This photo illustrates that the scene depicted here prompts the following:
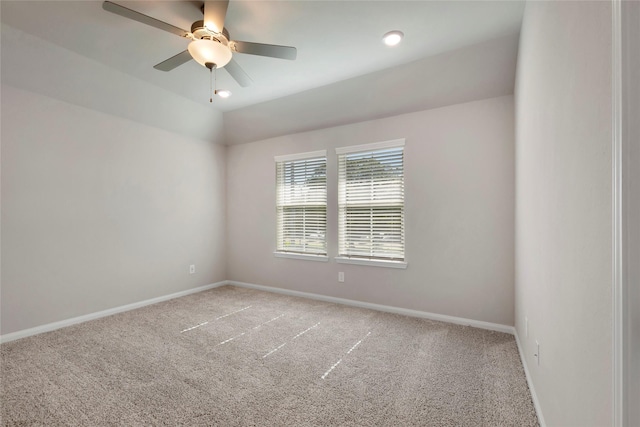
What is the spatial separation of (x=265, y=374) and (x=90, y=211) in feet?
9.48

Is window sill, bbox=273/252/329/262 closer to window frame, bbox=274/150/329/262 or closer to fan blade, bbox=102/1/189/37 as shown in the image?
window frame, bbox=274/150/329/262

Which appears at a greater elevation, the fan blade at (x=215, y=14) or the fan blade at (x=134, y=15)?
the fan blade at (x=215, y=14)

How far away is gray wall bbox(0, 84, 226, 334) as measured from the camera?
295cm

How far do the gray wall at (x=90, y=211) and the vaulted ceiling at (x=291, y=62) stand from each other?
11.9 inches

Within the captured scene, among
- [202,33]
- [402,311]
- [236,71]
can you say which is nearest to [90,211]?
[236,71]

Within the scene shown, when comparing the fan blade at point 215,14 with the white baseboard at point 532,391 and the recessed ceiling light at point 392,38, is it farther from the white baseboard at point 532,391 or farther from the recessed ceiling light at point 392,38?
the white baseboard at point 532,391

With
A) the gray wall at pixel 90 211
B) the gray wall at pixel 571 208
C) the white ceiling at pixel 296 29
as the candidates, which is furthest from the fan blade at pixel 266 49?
the gray wall at pixel 90 211

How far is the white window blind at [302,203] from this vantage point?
171 inches

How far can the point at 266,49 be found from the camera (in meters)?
2.32

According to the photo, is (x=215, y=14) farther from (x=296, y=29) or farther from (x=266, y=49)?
(x=296, y=29)

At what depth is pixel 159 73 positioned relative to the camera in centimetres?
334

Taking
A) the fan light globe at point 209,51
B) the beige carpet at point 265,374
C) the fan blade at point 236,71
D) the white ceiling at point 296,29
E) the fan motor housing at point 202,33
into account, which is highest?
the white ceiling at point 296,29

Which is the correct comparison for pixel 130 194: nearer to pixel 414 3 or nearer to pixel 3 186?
pixel 3 186

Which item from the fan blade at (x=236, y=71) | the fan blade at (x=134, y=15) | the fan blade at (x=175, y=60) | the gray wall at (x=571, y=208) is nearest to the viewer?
the gray wall at (x=571, y=208)
